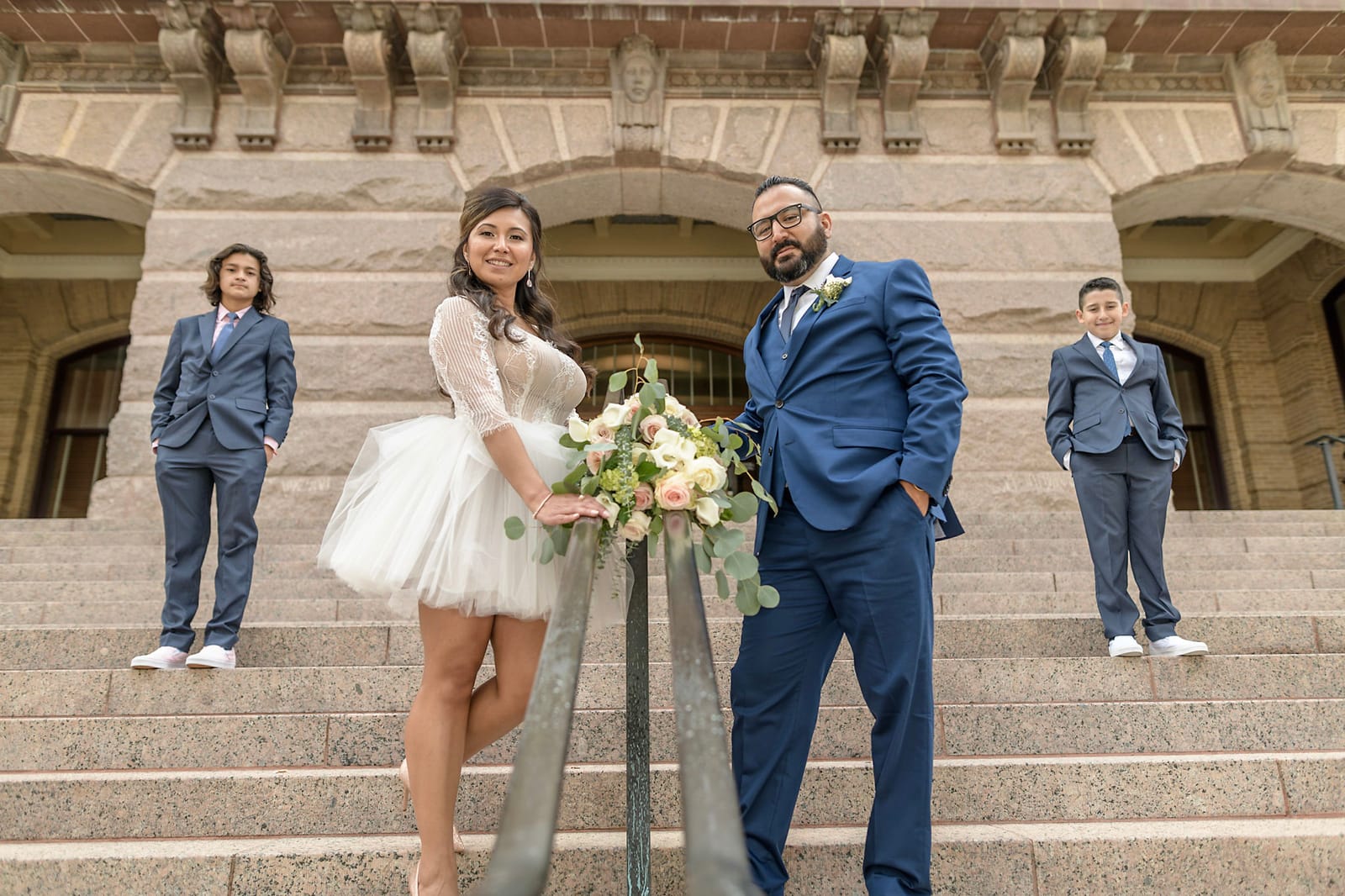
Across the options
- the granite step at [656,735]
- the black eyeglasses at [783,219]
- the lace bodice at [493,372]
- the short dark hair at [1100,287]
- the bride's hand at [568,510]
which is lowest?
the granite step at [656,735]

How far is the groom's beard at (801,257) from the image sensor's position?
2.73 meters

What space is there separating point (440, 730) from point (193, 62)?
720cm

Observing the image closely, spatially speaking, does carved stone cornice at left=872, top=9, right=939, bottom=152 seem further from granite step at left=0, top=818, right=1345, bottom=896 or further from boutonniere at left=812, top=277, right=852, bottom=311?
granite step at left=0, top=818, right=1345, bottom=896

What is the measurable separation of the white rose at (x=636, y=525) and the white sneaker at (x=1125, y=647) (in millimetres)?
2635

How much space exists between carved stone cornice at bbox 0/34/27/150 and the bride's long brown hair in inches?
283

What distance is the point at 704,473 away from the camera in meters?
2.13

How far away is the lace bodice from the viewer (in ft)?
7.51

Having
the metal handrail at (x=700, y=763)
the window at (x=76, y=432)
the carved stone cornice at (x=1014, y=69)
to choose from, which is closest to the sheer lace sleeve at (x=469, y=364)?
the metal handrail at (x=700, y=763)

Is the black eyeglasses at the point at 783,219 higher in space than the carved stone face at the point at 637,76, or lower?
lower

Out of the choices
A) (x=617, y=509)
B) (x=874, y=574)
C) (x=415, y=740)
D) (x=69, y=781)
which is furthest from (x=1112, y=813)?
(x=69, y=781)

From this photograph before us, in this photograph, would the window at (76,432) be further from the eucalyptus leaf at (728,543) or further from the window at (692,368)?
the eucalyptus leaf at (728,543)

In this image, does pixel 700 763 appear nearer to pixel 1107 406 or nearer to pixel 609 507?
pixel 609 507

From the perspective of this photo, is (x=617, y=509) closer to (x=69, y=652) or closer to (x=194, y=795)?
(x=194, y=795)

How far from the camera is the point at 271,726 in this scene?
3.13 metres
